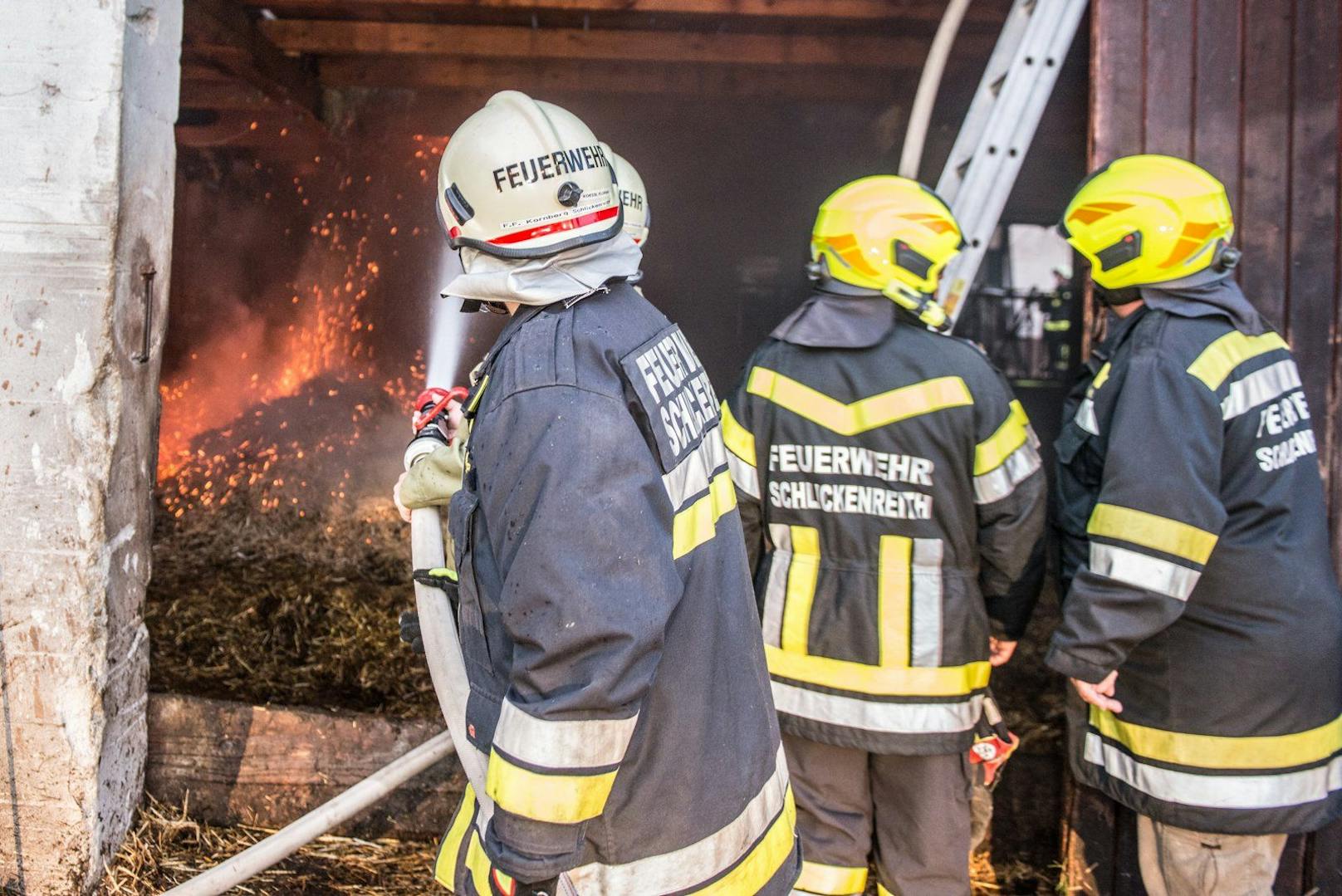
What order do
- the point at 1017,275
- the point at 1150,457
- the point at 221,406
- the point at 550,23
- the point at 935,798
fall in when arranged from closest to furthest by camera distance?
the point at 1150,457, the point at 935,798, the point at 550,23, the point at 221,406, the point at 1017,275

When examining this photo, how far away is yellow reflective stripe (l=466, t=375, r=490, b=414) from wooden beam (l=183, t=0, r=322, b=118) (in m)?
4.28

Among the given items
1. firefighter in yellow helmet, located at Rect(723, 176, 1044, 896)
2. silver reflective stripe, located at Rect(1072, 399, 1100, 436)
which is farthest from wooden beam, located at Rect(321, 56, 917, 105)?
silver reflective stripe, located at Rect(1072, 399, 1100, 436)

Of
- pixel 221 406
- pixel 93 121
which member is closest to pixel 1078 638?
pixel 93 121

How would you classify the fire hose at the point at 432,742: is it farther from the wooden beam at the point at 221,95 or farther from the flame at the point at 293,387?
the wooden beam at the point at 221,95

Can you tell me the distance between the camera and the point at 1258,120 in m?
3.46

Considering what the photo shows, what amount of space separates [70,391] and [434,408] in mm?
1586

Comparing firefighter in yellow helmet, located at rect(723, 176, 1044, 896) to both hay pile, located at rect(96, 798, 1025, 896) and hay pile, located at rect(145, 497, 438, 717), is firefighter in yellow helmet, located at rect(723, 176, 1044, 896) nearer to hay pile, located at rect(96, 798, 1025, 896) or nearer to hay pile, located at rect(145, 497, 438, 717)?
hay pile, located at rect(96, 798, 1025, 896)

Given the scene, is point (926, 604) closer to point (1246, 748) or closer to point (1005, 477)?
point (1005, 477)

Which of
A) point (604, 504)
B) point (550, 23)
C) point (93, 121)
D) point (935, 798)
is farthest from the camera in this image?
point (550, 23)

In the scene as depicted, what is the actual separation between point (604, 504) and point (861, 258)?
1.69 metres

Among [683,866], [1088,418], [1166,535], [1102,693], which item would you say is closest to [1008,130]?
[1088,418]

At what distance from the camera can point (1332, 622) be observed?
2.74 meters

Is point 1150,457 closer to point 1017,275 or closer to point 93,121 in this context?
point 93,121

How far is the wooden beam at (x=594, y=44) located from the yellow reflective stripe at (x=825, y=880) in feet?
15.8
